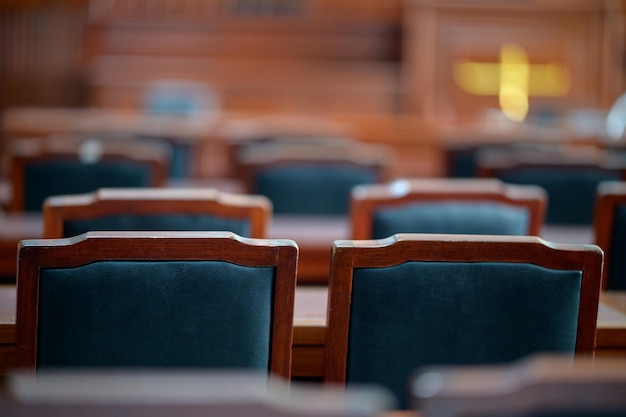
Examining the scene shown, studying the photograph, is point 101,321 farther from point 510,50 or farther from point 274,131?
point 510,50

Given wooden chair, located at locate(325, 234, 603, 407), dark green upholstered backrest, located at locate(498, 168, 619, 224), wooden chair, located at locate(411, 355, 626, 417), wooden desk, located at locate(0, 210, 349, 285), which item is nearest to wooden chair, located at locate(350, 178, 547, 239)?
wooden desk, located at locate(0, 210, 349, 285)

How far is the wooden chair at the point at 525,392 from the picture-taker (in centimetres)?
72

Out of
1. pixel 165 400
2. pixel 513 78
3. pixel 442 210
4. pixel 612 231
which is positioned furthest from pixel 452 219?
pixel 513 78

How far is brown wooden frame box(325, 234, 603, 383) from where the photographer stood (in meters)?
1.32

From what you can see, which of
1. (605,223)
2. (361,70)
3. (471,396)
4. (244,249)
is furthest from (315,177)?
(361,70)

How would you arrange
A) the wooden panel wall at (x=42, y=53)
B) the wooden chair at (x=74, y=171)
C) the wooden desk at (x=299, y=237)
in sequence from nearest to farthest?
the wooden desk at (x=299, y=237)
the wooden chair at (x=74, y=171)
the wooden panel wall at (x=42, y=53)

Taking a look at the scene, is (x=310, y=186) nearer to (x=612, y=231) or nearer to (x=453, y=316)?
(x=612, y=231)

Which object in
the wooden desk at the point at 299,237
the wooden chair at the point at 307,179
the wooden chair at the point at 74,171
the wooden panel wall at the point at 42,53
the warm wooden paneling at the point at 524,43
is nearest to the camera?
the wooden desk at the point at 299,237

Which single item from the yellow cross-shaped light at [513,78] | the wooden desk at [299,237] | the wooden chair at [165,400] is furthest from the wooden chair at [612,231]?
the yellow cross-shaped light at [513,78]

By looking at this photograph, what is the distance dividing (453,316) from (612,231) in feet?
2.72

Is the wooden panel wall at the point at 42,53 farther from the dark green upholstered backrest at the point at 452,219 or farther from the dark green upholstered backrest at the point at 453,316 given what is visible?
the dark green upholstered backrest at the point at 453,316

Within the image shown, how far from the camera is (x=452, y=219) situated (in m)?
2.04

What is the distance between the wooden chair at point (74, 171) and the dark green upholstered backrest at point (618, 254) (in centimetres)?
130

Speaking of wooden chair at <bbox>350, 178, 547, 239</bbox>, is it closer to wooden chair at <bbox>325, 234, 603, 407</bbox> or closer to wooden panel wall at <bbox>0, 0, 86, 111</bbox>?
wooden chair at <bbox>325, 234, 603, 407</bbox>
